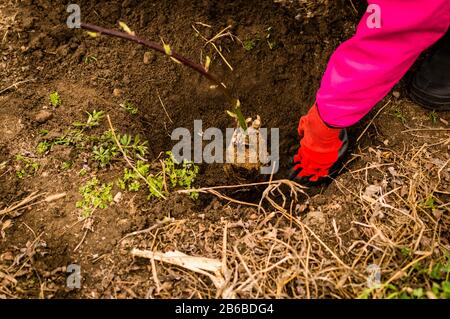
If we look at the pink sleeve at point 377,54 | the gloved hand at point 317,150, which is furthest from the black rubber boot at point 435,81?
the pink sleeve at point 377,54

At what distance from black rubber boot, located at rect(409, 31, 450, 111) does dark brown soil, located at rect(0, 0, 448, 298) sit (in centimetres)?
6

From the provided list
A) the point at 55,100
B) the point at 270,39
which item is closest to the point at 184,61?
the point at 55,100

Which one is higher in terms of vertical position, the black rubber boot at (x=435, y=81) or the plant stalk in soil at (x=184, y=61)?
the plant stalk in soil at (x=184, y=61)

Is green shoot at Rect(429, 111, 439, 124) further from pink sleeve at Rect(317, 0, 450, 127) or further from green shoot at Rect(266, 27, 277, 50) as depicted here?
green shoot at Rect(266, 27, 277, 50)

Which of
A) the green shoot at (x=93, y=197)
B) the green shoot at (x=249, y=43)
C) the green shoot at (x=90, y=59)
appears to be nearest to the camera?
the green shoot at (x=93, y=197)

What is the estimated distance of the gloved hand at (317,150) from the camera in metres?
1.64

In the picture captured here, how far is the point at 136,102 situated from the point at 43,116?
1.38 ft

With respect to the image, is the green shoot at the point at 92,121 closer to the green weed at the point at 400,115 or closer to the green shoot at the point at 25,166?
the green shoot at the point at 25,166

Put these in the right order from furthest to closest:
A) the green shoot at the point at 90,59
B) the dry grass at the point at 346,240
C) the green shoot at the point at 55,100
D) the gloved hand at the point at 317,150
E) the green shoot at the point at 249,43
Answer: the green shoot at the point at 249,43 → the green shoot at the point at 90,59 → the green shoot at the point at 55,100 → the gloved hand at the point at 317,150 → the dry grass at the point at 346,240

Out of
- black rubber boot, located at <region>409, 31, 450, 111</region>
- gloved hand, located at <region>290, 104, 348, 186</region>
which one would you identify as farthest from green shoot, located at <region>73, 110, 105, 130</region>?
black rubber boot, located at <region>409, 31, 450, 111</region>

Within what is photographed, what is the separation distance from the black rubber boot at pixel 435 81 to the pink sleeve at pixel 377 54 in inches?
21.5

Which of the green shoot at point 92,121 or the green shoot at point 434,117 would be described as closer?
the green shoot at point 92,121

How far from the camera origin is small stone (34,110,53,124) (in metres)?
1.70
